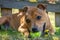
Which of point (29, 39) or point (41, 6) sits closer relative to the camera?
point (29, 39)

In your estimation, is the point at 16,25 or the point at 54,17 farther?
the point at 54,17

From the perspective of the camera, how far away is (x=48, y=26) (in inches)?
250

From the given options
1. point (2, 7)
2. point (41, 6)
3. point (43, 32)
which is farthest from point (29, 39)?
point (2, 7)

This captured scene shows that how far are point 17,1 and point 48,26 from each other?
1.62 m

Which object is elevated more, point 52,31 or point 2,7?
point 2,7

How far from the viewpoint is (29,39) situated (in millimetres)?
5270

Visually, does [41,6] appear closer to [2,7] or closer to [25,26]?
[25,26]

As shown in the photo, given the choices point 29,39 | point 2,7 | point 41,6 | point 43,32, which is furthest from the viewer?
point 2,7

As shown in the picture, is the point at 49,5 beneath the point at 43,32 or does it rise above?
above

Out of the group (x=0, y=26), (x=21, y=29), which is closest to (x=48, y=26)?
(x=21, y=29)

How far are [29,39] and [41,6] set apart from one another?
139cm

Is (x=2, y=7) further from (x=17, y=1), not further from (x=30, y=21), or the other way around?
(x=30, y=21)

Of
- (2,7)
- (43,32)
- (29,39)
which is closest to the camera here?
(29,39)

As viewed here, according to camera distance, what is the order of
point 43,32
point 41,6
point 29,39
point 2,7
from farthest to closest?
point 2,7 → point 41,6 → point 43,32 → point 29,39
